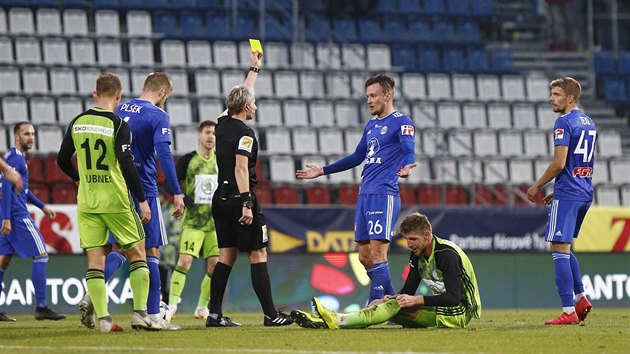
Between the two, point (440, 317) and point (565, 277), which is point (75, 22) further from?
point (440, 317)

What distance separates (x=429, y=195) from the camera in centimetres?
2194

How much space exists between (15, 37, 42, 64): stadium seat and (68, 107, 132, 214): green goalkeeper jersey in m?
13.6

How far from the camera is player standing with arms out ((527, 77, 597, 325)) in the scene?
11.0 metres

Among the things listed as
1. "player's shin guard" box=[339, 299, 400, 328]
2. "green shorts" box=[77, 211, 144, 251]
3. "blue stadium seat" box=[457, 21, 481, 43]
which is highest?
"blue stadium seat" box=[457, 21, 481, 43]

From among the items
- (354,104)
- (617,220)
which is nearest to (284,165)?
(354,104)

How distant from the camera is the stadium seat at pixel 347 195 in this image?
21130 millimetres

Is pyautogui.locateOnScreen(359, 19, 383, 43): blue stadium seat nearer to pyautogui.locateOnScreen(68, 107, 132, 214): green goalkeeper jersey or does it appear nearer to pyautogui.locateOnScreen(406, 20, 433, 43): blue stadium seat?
pyautogui.locateOnScreen(406, 20, 433, 43): blue stadium seat

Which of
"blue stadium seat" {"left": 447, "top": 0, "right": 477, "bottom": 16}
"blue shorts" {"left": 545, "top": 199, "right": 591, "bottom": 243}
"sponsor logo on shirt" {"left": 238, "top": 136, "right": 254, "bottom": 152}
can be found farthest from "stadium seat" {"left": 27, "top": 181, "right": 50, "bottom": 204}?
"blue stadium seat" {"left": 447, "top": 0, "right": 477, "bottom": 16}

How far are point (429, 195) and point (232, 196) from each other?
1185 cm

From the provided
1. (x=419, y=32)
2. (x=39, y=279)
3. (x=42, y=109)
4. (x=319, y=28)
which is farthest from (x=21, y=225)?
(x=419, y=32)

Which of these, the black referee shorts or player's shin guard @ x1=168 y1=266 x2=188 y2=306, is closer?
the black referee shorts

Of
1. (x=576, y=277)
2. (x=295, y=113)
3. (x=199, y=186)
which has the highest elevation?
(x=295, y=113)

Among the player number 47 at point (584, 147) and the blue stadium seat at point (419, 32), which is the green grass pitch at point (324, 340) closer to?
the player number 47 at point (584, 147)

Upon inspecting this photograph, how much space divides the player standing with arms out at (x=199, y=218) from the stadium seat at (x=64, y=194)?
5878 mm
